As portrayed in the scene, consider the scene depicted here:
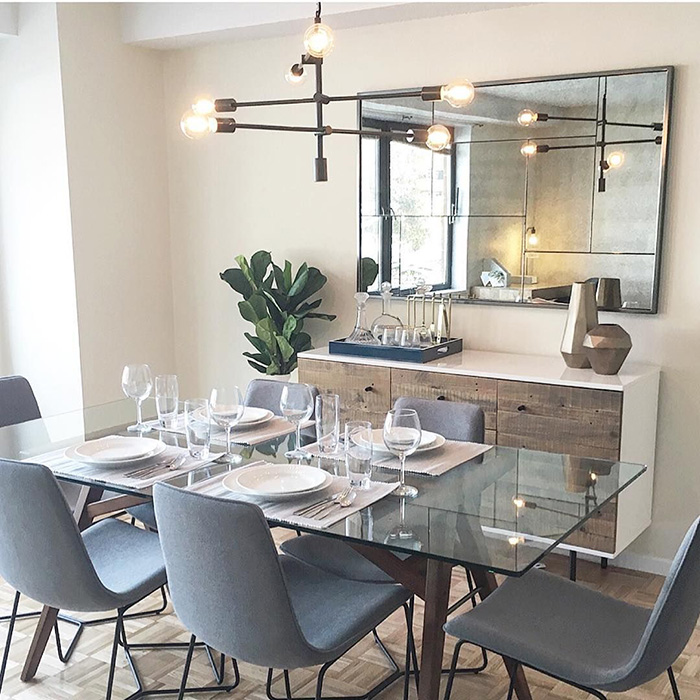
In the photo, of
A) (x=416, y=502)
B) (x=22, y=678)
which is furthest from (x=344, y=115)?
(x=22, y=678)

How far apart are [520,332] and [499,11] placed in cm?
140

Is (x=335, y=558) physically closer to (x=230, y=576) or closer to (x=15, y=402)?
(x=230, y=576)

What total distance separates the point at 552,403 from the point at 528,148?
112 centimetres

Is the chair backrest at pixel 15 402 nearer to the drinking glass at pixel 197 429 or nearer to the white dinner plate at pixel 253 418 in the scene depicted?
the white dinner plate at pixel 253 418

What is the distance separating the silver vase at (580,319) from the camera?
349 centimetres

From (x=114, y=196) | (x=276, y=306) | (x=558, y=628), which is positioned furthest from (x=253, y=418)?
(x=114, y=196)

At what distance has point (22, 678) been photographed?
2809mm

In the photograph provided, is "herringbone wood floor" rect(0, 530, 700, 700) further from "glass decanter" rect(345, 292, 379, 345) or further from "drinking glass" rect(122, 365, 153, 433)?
"glass decanter" rect(345, 292, 379, 345)

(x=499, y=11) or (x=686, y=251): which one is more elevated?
(x=499, y=11)

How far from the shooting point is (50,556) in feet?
7.57

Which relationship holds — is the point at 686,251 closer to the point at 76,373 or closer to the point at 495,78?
the point at 495,78

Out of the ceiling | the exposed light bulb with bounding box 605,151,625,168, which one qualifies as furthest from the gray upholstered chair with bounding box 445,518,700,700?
the ceiling

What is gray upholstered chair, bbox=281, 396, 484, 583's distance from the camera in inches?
101

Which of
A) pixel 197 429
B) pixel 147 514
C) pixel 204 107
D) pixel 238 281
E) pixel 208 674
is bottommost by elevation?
pixel 208 674
